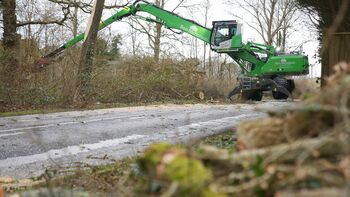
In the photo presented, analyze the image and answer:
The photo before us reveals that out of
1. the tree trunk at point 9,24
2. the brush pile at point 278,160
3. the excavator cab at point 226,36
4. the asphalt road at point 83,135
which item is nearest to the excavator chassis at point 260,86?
the excavator cab at point 226,36

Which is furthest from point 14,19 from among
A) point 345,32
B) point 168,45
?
point 345,32

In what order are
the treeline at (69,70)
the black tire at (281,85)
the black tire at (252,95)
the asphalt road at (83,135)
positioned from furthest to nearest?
the black tire at (252,95), the black tire at (281,85), the treeline at (69,70), the asphalt road at (83,135)

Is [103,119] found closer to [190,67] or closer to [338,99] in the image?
[338,99]

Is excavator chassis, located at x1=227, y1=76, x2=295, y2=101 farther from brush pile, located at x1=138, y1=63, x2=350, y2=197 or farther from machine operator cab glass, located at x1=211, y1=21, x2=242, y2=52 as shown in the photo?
brush pile, located at x1=138, y1=63, x2=350, y2=197

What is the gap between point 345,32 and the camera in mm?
7090

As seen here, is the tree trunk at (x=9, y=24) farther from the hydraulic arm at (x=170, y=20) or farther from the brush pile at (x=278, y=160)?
the brush pile at (x=278, y=160)

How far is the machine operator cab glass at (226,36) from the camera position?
22250 millimetres

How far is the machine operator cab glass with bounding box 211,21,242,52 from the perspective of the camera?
22250 mm

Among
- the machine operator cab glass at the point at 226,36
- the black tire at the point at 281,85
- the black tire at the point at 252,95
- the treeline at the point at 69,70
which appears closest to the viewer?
the treeline at the point at 69,70

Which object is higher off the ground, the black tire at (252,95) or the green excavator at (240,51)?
the green excavator at (240,51)

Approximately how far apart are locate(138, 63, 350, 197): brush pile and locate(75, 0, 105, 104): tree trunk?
15.7 meters

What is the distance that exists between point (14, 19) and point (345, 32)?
1574 cm

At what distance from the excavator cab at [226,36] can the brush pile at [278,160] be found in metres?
20.5

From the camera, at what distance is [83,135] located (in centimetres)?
919
